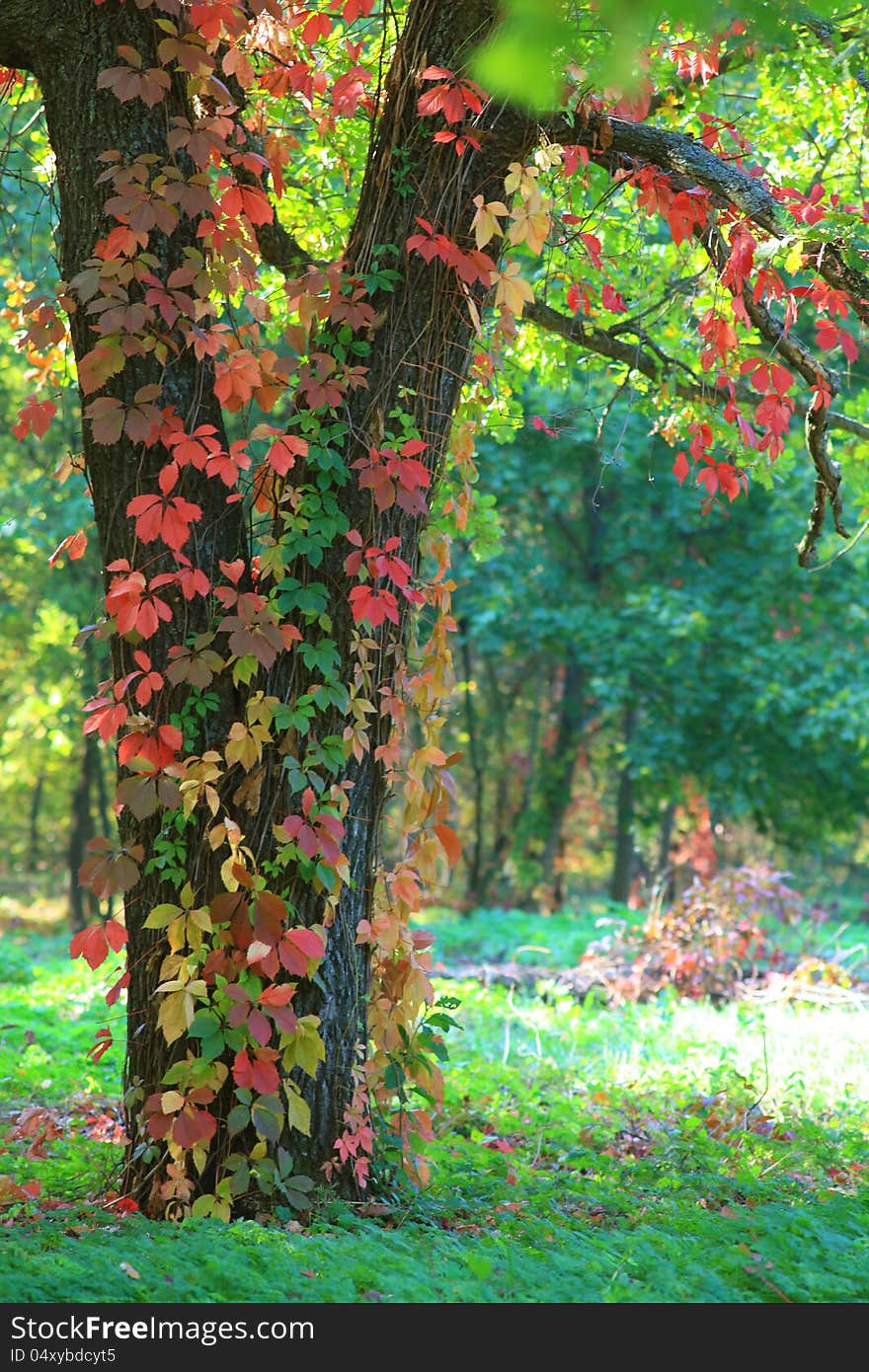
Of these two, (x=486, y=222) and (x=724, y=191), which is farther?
(x=724, y=191)

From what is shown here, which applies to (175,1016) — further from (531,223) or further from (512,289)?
(531,223)

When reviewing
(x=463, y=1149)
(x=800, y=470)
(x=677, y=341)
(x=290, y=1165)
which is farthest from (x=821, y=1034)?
(x=800, y=470)

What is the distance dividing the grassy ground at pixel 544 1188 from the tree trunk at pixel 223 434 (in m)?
0.40

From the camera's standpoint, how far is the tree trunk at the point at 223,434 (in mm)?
2979

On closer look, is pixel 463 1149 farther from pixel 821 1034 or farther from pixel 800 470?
pixel 800 470

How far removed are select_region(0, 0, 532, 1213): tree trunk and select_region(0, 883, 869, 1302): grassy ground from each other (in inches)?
15.7

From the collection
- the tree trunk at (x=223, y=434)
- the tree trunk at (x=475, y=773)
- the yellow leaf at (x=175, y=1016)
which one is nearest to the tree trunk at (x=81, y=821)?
the tree trunk at (x=475, y=773)

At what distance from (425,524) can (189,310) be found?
0.83 m

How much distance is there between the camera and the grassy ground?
239 cm

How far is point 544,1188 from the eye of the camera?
343 centimetres

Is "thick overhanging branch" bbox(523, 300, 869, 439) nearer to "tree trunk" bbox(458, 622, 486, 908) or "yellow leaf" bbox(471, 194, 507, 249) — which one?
"yellow leaf" bbox(471, 194, 507, 249)

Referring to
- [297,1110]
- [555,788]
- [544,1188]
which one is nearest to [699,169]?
[297,1110]

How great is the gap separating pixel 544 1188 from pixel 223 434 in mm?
2330

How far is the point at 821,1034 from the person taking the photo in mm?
6020
